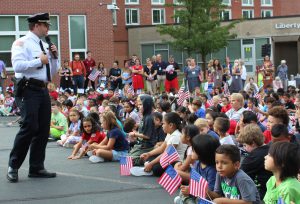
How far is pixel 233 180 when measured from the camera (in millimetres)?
5777

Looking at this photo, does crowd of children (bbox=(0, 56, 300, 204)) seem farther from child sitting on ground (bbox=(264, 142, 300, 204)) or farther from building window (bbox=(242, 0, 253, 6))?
building window (bbox=(242, 0, 253, 6))

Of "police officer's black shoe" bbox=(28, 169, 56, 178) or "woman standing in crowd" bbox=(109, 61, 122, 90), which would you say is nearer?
"police officer's black shoe" bbox=(28, 169, 56, 178)

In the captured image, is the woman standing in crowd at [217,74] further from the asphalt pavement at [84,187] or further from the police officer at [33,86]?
the police officer at [33,86]

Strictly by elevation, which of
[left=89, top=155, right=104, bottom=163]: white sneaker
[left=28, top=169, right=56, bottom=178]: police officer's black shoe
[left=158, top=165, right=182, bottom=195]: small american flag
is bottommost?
[left=89, top=155, right=104, bottom=163]: white sneaker

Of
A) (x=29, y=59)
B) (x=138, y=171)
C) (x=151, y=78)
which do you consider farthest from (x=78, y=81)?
(x=29, y=59)

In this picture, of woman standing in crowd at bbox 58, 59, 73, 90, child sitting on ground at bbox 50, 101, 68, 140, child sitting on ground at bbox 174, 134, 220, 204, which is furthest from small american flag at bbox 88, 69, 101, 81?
child sitting on ground at bbox 174, 134, 220, 204

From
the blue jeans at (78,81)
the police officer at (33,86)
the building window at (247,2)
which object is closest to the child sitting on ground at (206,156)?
the police officer at (33,86)

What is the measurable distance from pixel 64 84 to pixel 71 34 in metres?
10.6

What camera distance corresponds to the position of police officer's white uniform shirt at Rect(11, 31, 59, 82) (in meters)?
8.27

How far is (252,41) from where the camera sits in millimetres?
54188

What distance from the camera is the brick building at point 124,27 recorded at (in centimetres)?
3475

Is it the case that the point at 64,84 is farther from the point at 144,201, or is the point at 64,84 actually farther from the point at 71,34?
the point at 144,201

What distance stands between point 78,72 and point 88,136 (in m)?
13.6

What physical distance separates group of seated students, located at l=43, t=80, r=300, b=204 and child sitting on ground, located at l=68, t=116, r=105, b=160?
2cm
